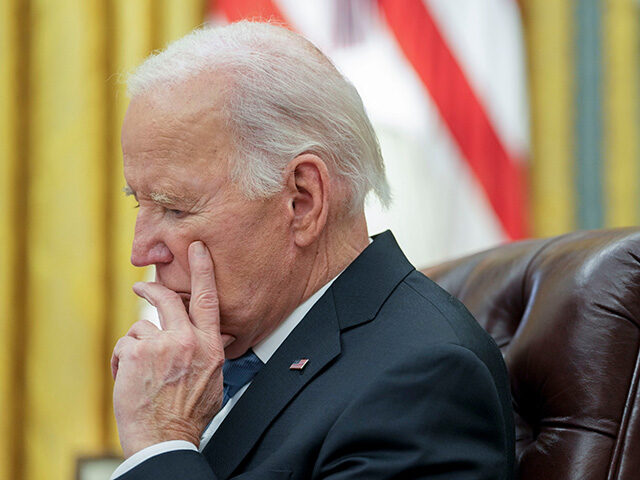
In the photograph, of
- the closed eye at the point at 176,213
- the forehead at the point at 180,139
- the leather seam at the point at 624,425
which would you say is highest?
the forehead at the point at 180,139

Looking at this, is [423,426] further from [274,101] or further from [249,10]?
[249,10]

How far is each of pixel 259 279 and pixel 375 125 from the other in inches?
75.8

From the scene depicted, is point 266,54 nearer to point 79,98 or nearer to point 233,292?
point 233,292

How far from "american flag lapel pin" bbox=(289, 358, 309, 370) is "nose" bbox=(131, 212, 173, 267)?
30 centimetres

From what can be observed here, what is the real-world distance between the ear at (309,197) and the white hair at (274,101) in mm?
27

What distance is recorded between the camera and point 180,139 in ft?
4.72

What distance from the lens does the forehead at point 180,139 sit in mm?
1438

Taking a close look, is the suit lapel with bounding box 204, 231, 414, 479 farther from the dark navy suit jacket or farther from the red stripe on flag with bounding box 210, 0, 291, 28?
the red stripe on flag with bounding box 210, 0, 291, 28

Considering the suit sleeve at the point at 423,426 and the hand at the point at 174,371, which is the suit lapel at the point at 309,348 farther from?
the suit sleeve at the point at 423,426

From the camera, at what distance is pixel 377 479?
1143mm

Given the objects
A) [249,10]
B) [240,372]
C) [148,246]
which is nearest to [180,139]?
[148,246]

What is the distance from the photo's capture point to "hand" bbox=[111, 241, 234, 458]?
134cm

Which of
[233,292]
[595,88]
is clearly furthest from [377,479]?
[595,88]

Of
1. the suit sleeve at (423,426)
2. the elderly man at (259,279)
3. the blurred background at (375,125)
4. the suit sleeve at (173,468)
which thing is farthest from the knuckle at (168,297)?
the blurred background at (375,125)
